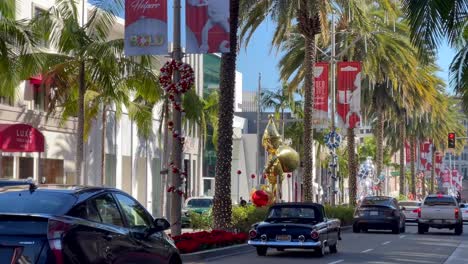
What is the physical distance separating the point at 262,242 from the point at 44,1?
18.4 metres

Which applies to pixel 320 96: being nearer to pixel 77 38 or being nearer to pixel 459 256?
pixel 77 38

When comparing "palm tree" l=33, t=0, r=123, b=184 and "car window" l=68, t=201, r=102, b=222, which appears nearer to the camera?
"car window" l=68, t=201, r=102, b=222

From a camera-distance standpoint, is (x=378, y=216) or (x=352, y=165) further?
(x=352, y=165)

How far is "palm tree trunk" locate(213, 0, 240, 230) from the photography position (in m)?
23.6

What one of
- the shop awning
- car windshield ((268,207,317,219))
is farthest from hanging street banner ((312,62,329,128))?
car windshield ((268,207,317,219))

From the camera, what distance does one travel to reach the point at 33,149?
2933 cm

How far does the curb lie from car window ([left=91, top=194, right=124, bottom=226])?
374 inches

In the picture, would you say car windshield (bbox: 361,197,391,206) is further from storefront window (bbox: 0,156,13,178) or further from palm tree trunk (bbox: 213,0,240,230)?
storefront window (bbox: 0,156,13,178)

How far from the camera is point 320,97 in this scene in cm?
3712

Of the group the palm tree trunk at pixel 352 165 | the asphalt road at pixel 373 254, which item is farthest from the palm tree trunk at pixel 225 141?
the palm tree trunk at pixel 352 165

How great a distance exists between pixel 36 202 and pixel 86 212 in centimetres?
54

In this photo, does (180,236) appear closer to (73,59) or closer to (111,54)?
(111,54)

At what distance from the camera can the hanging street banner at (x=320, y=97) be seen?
3700 cm

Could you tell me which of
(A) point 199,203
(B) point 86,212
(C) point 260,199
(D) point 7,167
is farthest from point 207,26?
(A) point 199,203
